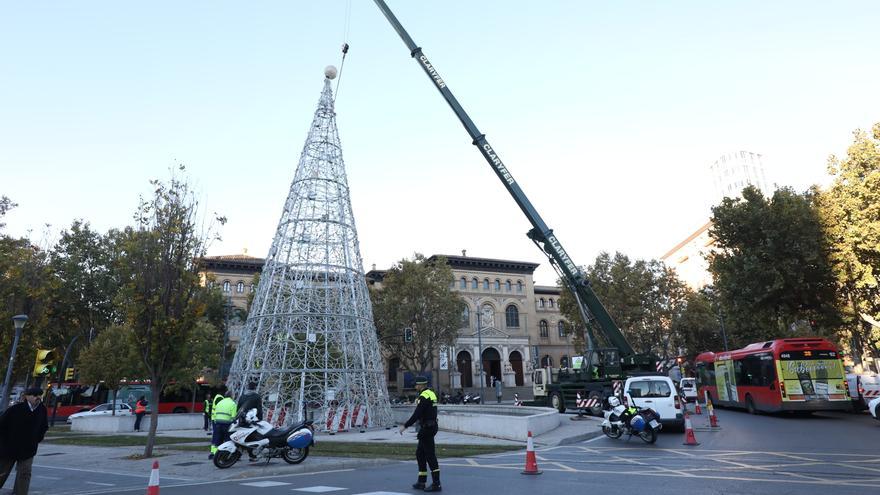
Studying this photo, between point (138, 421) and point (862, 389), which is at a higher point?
point (862, 389)

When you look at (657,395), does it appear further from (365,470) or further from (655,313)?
(655,313)

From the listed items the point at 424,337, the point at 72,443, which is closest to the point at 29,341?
the point at 72,443

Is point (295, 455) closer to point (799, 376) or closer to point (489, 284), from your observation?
point (799, 376)

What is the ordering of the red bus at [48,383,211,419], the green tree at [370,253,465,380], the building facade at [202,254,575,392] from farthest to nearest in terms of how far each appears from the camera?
the building facade at [202,254,575,392] < the green tree at [370,253,465,380] < the red bus at [48,383,211,419]

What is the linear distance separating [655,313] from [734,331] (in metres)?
11.3

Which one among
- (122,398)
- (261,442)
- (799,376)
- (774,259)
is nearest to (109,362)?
(122,398)

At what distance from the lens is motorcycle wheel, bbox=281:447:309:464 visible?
11.3 metres

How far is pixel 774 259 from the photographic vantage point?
2177 centimetres

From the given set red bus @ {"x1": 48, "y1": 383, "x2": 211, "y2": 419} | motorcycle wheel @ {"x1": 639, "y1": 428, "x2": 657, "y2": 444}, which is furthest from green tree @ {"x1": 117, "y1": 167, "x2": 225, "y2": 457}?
red bus @ {"x1": 48, "y1": 383, "x2": 211, "y2": 419}

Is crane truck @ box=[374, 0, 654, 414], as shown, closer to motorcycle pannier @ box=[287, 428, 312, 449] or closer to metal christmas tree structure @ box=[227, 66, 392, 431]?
metal christmas tree structure @ box=[227, 66, 392, 431]

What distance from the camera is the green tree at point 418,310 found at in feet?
135

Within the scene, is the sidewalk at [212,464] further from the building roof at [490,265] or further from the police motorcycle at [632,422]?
the building roof at [490,265]

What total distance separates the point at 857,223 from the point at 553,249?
37.5 ft

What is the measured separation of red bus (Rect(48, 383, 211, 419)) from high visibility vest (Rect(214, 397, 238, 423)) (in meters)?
28.9
